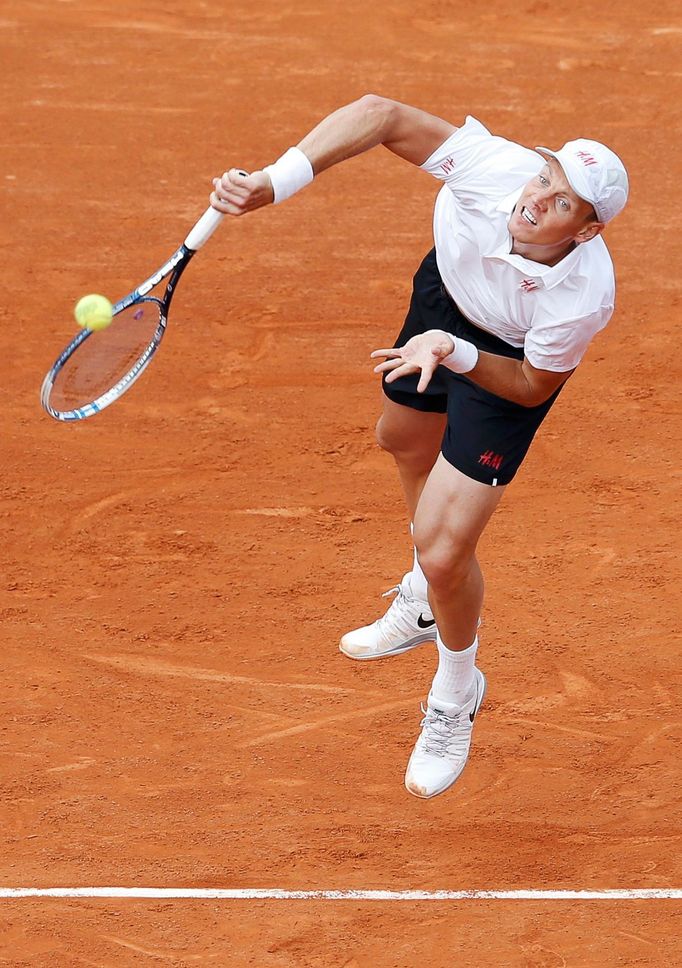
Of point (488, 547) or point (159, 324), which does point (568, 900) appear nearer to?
point (488, 547)

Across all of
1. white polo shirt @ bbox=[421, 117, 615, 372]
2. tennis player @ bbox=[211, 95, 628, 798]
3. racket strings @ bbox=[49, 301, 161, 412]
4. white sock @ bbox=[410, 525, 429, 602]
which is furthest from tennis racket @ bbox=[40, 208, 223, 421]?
white sock @ bbox=[410, 525, 429, 602]

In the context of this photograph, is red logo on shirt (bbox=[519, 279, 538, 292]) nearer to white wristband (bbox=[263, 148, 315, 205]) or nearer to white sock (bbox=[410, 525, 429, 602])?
white wristband (bbox=[263, 148, 315, 205])

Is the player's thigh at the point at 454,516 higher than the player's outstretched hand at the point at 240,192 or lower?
lower

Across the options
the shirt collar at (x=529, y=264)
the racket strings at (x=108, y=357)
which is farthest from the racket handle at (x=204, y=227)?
the shirt collar at (x=529, y=264)

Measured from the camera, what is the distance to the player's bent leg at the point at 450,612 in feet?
18.4

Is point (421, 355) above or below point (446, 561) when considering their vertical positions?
above

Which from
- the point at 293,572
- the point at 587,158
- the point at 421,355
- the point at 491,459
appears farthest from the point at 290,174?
the point at 293,572

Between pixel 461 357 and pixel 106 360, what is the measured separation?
1.76m

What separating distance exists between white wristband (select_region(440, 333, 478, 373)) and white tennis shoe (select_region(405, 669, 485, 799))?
161 centimetres

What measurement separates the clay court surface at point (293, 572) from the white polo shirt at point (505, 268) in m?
2.05

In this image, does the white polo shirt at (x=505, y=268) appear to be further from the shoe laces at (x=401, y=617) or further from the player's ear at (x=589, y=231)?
the shoe laces at (x=401, y=617)

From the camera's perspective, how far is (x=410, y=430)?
6.28 m

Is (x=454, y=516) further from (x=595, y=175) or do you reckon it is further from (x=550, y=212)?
(x=595, y=175)

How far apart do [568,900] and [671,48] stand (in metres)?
8.80
